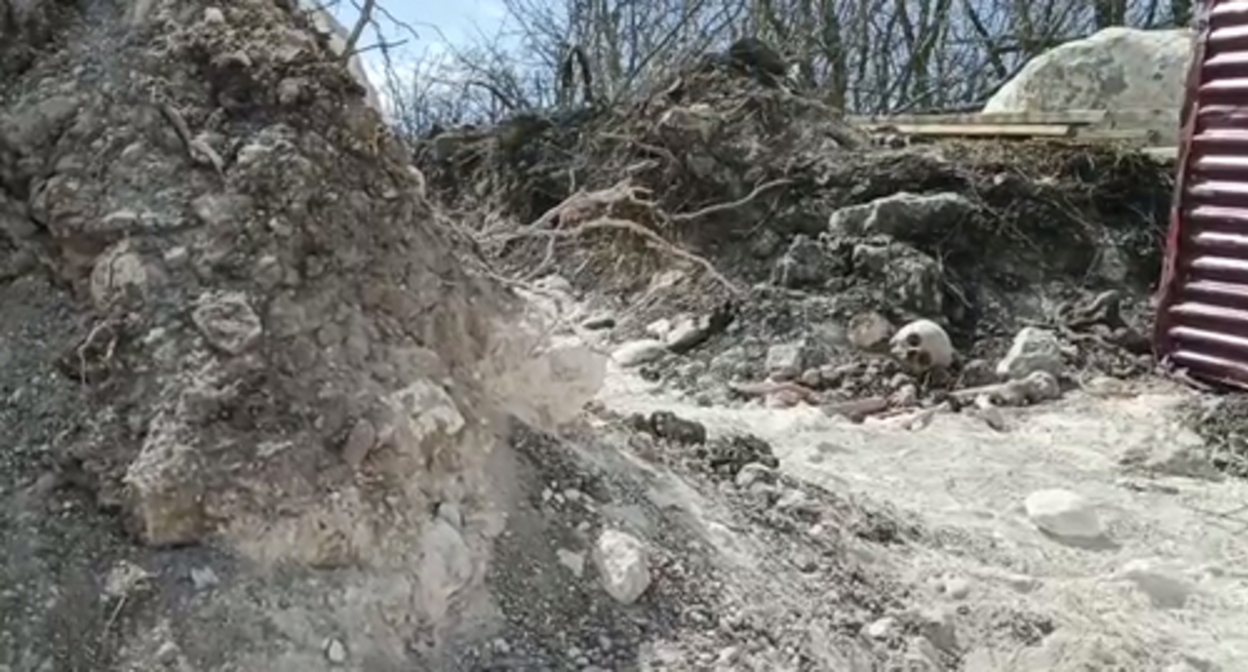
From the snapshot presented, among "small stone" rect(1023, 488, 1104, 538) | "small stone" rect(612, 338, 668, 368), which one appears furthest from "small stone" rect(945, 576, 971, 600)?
"small stone" rect(612, 338, 668, 368)

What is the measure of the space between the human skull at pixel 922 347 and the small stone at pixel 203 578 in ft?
11.1

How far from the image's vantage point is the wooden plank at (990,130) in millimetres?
6516

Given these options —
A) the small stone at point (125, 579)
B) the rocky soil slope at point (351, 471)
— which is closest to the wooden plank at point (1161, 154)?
the rocky soil slope at point (351, 471)

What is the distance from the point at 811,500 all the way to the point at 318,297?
1254mm

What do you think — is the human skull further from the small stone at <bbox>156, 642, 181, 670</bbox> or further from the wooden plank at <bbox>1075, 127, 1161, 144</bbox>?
the small stone at <bbox>156, 642, 181, 670</bbox>

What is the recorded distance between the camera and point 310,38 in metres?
2.51

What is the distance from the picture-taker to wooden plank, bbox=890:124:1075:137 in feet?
21.4

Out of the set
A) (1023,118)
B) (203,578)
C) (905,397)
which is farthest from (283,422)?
(1023,118)

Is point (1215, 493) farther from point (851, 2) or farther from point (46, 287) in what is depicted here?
point (851, 2)

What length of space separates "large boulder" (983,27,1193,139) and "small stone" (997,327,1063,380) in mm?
2261

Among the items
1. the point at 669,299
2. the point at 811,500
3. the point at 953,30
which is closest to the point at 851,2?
the point at 953,30

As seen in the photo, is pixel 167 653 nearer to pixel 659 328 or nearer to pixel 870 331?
pixel 870 331

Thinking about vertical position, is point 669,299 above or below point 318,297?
below

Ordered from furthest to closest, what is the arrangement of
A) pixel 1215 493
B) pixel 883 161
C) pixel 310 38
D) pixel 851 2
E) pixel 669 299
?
pixel 851 2 → pixel 883 161 → pixel 669 299 → pixel 1215 493 → pixel 310 38
